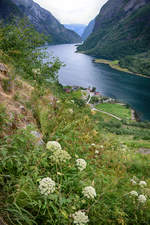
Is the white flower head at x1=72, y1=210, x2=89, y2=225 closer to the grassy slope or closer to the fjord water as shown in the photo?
the grassy slope

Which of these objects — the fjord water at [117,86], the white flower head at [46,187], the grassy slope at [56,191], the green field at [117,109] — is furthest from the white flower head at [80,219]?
the fjord water at [117,86]

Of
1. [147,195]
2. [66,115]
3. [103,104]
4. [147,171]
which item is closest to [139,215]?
[147,195]

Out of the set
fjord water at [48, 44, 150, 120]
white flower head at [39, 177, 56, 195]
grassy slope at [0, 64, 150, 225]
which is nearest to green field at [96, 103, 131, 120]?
fjord water at [48, 44, 150, 120]

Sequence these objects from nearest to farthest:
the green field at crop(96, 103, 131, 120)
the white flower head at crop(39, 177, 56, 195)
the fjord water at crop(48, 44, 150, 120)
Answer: the white flower head at crop(39, 177, 56, 195) → the green field at crop(96, 103, 131, 120) → the fjord water at crop(48, 44, 150, 120)

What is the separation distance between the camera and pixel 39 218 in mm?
1827

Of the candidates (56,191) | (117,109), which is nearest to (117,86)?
(117,109)

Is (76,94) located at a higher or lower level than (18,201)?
higher

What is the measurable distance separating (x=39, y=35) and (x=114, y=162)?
8899 millimetres

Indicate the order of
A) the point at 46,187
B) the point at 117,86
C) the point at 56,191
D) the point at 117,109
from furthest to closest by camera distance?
1. the point at 117,86
2. the point at 117,109
3. the point at 56,191
4. the point at 46,187

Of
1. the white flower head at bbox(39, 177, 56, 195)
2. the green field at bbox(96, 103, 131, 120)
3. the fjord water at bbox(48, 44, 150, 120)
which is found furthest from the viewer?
the fjord water at bbox(48, 44, 150, 120)

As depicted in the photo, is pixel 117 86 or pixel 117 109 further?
pixel 117 86

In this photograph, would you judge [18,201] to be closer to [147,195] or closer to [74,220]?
[74,220]

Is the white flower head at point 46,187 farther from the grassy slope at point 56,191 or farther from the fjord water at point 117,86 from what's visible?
the fjord water at point 117,86

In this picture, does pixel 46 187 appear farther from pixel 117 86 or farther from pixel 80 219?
pixel 117 86
